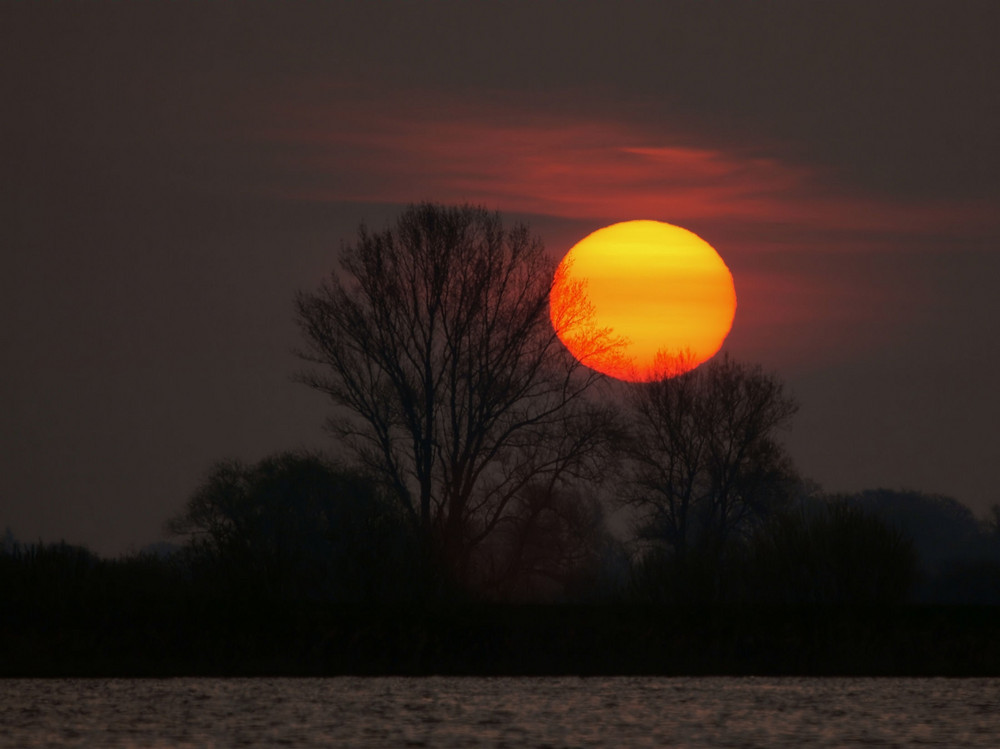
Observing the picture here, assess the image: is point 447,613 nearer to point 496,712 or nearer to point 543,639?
point 543,639

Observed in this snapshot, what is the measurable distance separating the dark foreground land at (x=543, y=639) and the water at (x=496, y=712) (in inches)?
53.4


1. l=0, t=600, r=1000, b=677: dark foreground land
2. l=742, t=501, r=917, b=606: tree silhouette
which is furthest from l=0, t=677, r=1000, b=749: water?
l=742, t=501, r=917, b=606: tree silhouette

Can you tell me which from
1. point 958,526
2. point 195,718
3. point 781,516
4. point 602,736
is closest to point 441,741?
point 602,736

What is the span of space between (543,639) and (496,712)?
1076cm

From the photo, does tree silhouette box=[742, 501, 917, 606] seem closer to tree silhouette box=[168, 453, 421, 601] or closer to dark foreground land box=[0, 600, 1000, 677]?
dark foreground land box=[0, 600, 1000, 677]

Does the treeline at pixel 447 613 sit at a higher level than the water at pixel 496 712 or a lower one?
higher

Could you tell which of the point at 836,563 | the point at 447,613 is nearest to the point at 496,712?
the point at 447,613

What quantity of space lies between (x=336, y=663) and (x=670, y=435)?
31.9 m

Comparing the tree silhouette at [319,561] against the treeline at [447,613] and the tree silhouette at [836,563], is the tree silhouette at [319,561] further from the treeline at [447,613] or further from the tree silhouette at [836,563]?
the tree silhouette at [836,563]

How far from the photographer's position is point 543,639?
42.2m

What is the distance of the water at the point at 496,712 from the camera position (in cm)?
2675

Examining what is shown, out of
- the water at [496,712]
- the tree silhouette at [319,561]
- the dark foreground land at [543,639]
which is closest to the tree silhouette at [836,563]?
the dark foreground land at [543,639]

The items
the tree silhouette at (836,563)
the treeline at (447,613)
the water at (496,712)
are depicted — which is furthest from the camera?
the tree silhouette at (836,563)

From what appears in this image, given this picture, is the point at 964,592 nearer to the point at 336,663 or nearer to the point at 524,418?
the point at 524,418
